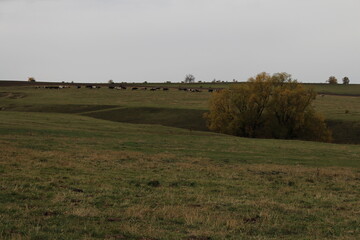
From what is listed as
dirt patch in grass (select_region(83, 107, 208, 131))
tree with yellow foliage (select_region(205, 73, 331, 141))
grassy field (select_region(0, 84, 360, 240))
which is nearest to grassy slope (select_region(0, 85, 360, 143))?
dirt patch in grass (select_region(83, 107, 208, 131))

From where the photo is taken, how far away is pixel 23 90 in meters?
146

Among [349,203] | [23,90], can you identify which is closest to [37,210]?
[349,203]

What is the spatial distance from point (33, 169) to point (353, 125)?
73.0 m

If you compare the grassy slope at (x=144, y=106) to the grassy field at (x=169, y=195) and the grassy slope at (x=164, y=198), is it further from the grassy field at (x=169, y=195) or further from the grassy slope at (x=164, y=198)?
the grassy slope at (x=164, y=198)

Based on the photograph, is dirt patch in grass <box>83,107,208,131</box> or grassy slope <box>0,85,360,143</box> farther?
dirt patch in grass <box>83,107,208,131</box>

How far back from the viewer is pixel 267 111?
85250 millimetres

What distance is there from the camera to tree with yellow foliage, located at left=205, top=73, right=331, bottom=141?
81562 mm

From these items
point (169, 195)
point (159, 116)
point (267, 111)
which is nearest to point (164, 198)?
point (169, 195)

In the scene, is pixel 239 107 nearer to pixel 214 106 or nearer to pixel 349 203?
pixel 214 106

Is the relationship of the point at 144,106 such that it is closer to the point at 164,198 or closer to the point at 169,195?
the point at 169,195

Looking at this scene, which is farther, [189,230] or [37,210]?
[37,210]

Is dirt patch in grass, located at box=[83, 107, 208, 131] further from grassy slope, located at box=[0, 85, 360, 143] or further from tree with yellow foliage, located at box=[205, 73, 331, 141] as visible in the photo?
tree with yellow foliage, located at box=[205, 73, 331, 141]

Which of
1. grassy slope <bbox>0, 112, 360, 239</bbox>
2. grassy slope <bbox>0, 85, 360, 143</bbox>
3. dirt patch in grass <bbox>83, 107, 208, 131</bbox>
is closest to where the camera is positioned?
grassy slope <bbox>0, 112, 360, 239</bbox>

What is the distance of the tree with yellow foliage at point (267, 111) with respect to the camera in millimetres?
81562
